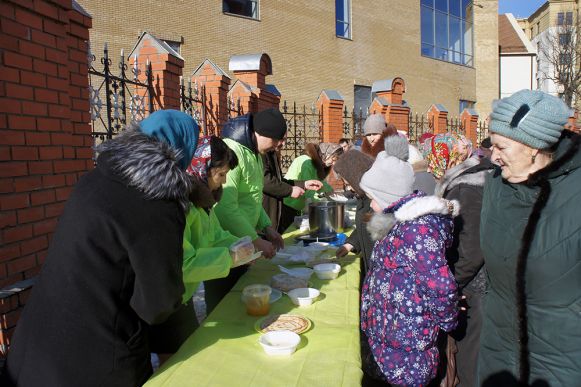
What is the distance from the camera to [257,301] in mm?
2373

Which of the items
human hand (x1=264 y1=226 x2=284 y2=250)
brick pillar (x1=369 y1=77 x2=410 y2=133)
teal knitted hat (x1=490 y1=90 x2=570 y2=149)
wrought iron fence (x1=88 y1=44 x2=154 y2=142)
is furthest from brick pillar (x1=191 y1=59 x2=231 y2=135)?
brick pillar (x1=369 y1=77 x2=410 y2=133)

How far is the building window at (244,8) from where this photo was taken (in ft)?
58.9

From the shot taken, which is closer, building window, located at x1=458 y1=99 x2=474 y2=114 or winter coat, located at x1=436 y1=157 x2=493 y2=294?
winter coat, located at x1=436 y1=157 x2=493 y2=294

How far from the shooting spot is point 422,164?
12.8ft

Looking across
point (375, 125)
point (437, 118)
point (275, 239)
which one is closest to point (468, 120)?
point (437, 118)

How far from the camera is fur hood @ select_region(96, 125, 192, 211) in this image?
1.63 m

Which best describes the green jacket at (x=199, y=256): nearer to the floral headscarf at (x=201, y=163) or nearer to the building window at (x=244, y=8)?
the floral headscarf at (x=201, y=163)

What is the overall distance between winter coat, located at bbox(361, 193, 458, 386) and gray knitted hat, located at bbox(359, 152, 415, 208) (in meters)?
0.15

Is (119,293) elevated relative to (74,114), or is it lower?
lower

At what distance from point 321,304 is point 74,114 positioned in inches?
87.0

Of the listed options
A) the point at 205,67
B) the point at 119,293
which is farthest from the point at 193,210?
the point at 205,67

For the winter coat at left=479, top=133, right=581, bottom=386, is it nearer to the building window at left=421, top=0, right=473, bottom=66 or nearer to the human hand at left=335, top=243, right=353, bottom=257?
the human hand at left=335, top=243, right=353, bottom=257

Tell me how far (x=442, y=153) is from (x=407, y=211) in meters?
1.04

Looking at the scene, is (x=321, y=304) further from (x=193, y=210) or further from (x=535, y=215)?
(x=535, y=215)
